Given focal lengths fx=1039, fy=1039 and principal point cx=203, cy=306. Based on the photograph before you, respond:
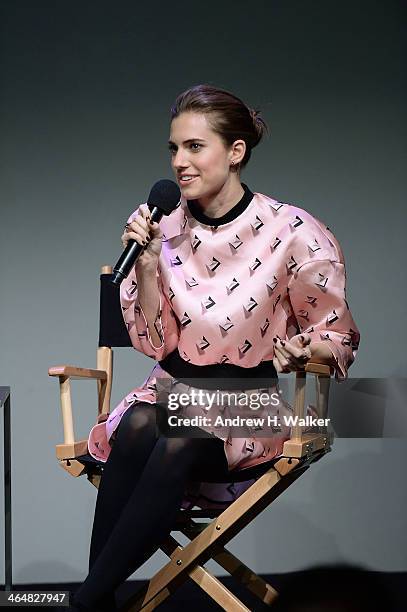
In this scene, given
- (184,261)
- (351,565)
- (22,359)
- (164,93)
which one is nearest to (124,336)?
(184,261)

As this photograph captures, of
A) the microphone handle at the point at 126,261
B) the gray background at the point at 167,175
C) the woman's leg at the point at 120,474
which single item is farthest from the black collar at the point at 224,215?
the gray background at the point at 167,175

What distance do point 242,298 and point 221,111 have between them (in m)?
0.44

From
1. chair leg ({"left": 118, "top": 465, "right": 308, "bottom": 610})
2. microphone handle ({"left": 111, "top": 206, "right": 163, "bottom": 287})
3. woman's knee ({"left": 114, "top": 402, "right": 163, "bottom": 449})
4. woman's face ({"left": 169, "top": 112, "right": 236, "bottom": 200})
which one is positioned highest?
woman's face ({"left": 169, "top": 112, "right": 236, "bottom": 200})

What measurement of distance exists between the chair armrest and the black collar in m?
0.47

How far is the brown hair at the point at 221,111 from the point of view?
7.97ft

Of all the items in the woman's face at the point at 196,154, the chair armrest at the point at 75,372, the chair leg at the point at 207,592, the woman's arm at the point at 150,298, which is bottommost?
the chair leg at the point at 207,592

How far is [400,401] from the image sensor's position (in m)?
3.20

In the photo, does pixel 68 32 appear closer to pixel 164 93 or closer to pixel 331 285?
pixel 164 93

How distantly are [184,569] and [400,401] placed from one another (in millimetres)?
1128

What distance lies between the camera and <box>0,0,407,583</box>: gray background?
3.24 metres

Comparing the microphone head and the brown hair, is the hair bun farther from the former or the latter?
the microphone head

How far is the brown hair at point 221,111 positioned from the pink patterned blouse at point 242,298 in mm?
160

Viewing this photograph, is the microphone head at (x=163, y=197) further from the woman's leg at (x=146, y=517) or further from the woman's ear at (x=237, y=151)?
the woman's leg at (x=146, y=517)

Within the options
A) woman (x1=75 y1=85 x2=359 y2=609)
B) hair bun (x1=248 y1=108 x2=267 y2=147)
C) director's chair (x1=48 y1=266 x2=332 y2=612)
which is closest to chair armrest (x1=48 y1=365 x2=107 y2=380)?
director's chair (x1=48 y1=266 x2=332 y2=612)
